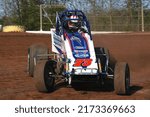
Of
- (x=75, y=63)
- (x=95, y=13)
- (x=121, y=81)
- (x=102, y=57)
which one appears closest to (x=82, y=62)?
(x=75, y=63)

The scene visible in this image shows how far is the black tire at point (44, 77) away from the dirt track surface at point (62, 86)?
6.1 inches

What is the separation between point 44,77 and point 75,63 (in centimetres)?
86

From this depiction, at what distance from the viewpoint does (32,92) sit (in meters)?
10.4

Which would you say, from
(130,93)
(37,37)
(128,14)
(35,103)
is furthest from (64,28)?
(128,14)

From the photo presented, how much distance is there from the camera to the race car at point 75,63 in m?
10.2

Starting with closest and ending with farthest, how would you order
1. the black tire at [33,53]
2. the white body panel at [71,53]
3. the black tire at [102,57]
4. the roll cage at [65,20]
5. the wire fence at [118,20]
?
1. the white body panel at [71,53]
2. the black tire at [102,57]
3. the roll cage at [65,20]
4. the black tire at [33,53]
5. the wire fence at [118,20]

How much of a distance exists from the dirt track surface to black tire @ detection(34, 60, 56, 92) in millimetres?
154

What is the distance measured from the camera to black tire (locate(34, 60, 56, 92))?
33.2 ft

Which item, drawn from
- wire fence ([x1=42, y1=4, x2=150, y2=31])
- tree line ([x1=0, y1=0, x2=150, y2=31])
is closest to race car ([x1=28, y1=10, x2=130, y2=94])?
tree line ([x1=0, y1=0, x2=150, y2=31])

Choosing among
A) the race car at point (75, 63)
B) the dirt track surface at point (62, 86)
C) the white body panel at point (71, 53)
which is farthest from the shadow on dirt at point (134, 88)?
the white body panel at point (71, 53)

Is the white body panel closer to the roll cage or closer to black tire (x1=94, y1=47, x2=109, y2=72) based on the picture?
the roll cage

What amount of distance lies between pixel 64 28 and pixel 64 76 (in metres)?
1.31

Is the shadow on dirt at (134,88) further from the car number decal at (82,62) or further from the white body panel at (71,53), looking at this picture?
the car number decal at (82,62)

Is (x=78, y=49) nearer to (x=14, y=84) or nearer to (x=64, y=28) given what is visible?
(x=64, y=28)
